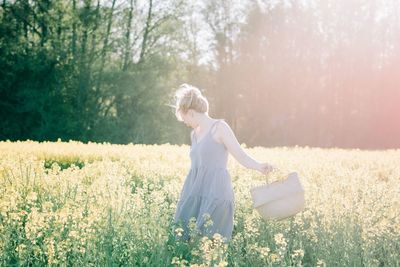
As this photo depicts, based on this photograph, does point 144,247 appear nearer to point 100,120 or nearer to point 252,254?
point 252,254

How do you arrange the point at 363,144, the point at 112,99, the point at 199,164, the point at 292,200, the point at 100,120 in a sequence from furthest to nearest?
the point at 363,144 < the point at 112,99 < the point at 100,120 < the point at 199,164 < the point at 292,200

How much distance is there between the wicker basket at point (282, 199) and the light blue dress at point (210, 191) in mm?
517

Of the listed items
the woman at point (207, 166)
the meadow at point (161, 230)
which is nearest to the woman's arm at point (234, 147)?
the woman at point (207, 166)

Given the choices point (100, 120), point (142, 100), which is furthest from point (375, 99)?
point (100, 120)

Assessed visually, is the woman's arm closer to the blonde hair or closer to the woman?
the woman

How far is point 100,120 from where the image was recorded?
31594 mm

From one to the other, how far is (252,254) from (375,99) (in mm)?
37210

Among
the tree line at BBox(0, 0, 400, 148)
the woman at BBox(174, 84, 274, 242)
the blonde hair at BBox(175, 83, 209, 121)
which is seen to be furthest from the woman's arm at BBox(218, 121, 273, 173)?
the tree line at BBox(0, 0, 400, 148)

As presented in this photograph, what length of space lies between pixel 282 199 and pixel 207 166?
0.87 m

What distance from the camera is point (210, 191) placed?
18.6 feet

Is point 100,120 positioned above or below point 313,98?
below

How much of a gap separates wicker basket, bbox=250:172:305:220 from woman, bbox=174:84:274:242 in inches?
17.2

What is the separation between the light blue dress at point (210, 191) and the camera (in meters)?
A: 5.65

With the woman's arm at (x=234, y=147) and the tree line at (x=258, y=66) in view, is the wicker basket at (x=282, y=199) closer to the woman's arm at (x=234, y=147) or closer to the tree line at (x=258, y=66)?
the woman's arm at (x=234, y=147)
